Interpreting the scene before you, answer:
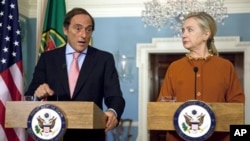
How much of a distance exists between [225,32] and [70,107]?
552 centimetres

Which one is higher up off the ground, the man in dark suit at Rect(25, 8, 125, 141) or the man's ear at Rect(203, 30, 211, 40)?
the man's ear at Rect(203, 30, 211, 40)

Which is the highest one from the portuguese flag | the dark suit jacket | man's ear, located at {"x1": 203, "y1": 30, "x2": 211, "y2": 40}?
the portuguese flag

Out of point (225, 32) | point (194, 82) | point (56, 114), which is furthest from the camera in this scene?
point (225, 32)

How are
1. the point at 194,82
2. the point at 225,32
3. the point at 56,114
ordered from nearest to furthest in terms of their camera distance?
the point at 56,114 → the point at 194,82 → the point at 225,32

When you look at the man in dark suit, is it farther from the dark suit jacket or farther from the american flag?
the american flag

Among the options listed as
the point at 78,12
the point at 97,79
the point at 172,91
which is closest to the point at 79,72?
the point at 97,79

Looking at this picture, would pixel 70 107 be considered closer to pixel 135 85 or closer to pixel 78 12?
pixel 78 12

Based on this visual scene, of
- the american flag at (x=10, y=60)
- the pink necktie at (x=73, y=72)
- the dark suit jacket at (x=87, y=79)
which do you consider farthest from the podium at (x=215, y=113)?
the american flag at (x=10, y=60)

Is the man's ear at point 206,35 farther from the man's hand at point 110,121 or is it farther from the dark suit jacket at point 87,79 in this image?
the man's hand at point 110,121

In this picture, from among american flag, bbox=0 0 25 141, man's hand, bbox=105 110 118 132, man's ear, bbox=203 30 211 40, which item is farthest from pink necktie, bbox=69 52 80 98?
american flag, bbox=0 0 25 141

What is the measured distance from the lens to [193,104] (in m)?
1.84

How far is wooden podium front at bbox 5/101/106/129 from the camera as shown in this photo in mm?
1811

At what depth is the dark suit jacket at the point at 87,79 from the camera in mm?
2242

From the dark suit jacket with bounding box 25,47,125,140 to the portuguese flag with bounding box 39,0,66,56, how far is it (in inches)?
74.1
